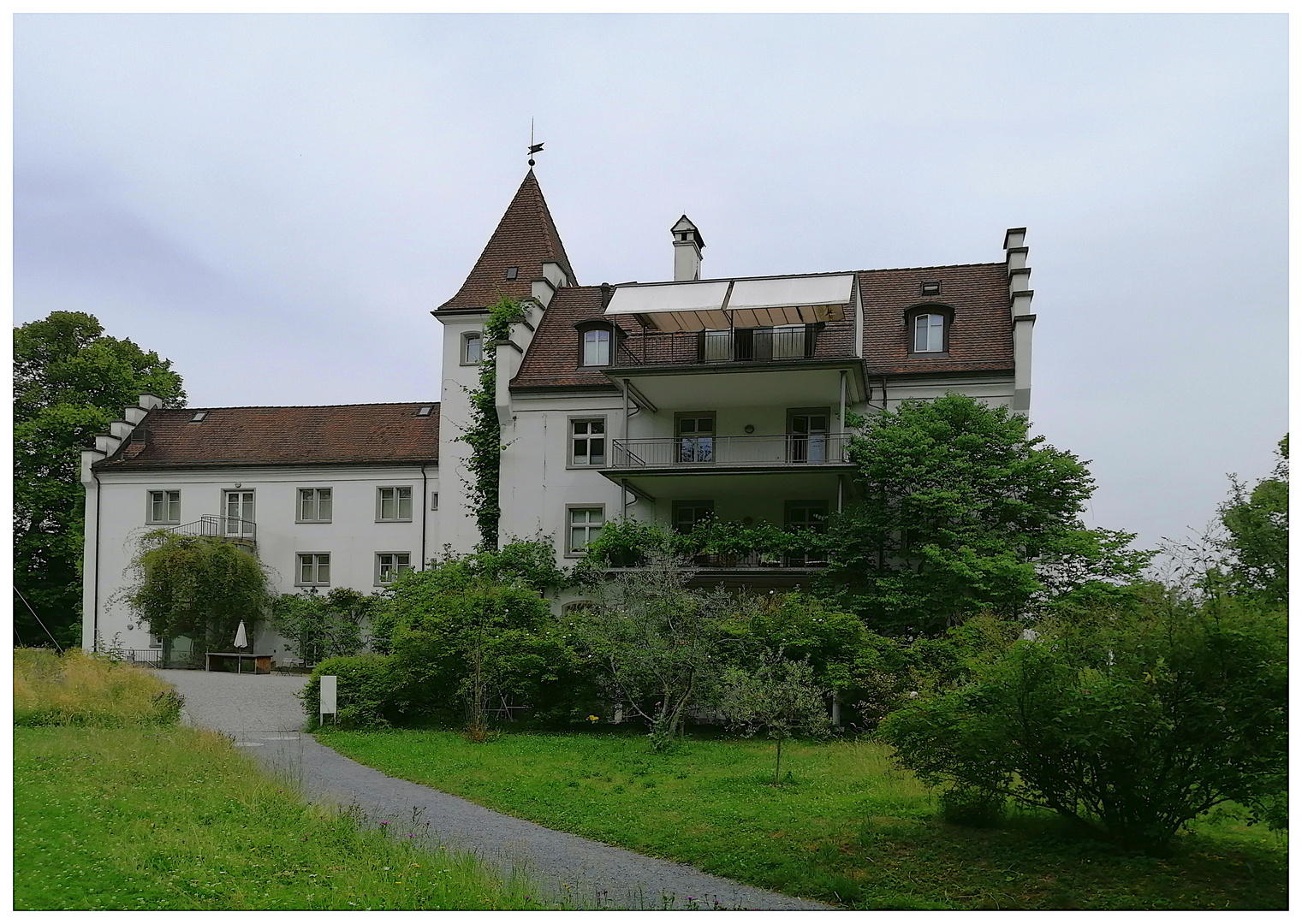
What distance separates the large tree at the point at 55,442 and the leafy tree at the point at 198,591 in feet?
24.4

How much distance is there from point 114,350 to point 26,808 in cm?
3843

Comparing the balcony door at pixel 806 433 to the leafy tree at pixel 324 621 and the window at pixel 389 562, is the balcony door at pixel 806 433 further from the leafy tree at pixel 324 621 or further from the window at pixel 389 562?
the window at pixel 389 562

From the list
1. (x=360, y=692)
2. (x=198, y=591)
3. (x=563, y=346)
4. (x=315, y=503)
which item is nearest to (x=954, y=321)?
(x=563, y=346)

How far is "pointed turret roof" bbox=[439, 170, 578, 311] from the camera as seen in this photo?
36.0m

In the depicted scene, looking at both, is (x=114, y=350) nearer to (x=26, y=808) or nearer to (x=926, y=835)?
(x=26, y=808)

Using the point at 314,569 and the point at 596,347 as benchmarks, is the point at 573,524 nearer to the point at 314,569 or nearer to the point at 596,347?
the point at 596,347

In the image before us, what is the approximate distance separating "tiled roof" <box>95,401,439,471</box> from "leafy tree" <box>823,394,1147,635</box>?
18367 mm

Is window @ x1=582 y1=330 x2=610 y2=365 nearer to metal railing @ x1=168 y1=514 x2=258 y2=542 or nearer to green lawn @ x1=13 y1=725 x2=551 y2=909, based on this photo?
metal railing @ x1=168 y1=514 x2=258 y2=542

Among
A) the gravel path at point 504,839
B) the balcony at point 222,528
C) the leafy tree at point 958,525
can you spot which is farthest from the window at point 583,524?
the balcony at point 222,528

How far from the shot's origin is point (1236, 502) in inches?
1407

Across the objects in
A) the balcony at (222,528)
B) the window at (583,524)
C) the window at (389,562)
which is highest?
the window at (583,524)

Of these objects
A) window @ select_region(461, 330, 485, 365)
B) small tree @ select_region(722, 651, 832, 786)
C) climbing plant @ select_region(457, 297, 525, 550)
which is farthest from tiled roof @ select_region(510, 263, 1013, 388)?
small tree @ select_region(722, 651, 832, 786)

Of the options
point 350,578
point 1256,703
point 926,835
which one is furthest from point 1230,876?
point 350,578

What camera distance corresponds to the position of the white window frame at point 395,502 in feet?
133
